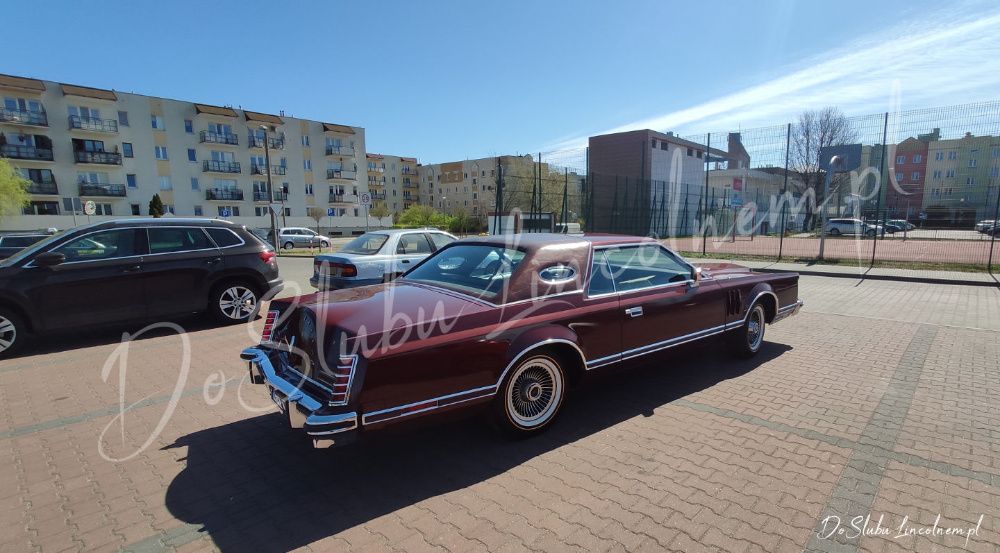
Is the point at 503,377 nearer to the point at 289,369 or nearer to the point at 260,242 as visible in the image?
the point at 289,369

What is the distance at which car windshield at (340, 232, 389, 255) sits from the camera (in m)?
7.89

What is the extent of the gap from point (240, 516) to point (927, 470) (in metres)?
4.37

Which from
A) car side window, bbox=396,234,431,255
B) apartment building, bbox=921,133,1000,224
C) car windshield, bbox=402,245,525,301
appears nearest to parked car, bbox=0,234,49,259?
car side window, bbox=396,234,431,255

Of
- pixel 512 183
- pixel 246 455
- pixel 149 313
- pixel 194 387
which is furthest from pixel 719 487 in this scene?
pixel 512 183

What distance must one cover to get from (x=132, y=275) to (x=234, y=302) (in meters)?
1.36

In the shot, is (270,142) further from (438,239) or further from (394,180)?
(438,239)

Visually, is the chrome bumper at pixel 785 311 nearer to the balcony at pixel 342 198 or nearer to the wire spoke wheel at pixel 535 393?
the wire spoke wheel at pixel 535 393

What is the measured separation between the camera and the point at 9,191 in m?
31.9

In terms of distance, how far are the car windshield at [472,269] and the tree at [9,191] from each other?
143 ft

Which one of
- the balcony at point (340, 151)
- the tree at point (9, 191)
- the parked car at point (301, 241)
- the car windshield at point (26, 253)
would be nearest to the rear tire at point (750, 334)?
the car windshield at point (26, 253)

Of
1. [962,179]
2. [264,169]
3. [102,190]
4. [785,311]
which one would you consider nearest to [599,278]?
Result: [785,311]

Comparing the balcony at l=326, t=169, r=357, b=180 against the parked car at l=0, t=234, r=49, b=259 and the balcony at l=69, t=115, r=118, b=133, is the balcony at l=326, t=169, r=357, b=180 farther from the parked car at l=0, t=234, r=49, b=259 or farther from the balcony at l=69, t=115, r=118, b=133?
the parked car at l=0, t=234, r=49, b=259

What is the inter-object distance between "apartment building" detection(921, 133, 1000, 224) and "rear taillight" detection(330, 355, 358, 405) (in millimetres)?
21806

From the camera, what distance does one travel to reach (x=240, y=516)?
8.53ft
